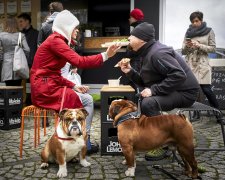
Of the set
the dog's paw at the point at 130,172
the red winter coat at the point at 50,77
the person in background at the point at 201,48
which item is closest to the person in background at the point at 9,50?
the red winter coat at the point at 50,77

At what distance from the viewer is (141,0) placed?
8844 millimetres

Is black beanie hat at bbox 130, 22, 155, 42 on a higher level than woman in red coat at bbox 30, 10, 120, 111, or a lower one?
higher

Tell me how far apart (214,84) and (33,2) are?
5668 millimetres

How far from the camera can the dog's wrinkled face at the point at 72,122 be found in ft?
12.2

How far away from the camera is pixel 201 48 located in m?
6.78

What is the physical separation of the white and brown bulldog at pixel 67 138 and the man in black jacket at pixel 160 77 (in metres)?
0.78

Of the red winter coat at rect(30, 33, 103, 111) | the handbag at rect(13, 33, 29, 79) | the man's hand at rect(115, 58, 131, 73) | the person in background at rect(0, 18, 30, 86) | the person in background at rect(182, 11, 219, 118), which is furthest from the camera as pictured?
the person in background at rect(0, 18, 30, 86)

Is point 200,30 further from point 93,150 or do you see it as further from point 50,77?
point 50,77

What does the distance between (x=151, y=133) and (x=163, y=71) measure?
72 cm

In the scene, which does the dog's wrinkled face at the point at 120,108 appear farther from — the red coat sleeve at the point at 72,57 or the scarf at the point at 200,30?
the scarf at the point at 200,30

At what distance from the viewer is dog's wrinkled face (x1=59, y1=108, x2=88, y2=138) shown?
3.72 m

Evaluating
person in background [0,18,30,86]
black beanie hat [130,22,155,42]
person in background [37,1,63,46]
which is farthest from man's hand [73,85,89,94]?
person in background [0,18,30,86]

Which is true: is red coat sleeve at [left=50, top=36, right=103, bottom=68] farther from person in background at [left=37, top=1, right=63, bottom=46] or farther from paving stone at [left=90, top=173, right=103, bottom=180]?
person in background at [left=37, top=1, right=63, bottom=46]

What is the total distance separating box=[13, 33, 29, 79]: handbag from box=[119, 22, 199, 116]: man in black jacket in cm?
370
